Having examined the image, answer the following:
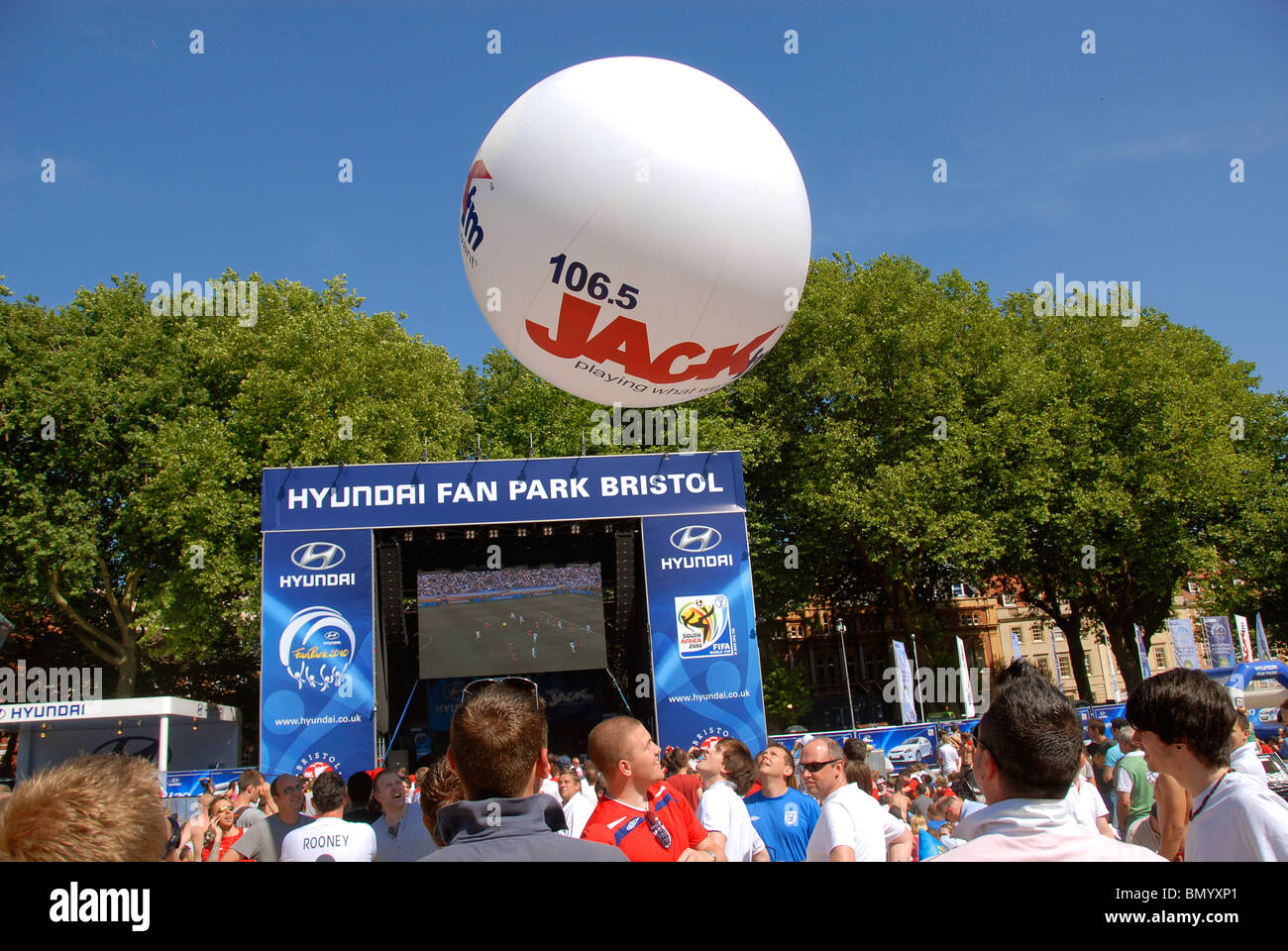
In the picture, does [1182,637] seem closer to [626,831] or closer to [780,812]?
[780,812]

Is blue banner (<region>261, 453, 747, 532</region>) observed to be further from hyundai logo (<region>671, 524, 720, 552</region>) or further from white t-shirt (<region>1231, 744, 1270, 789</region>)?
white t-shirt (<region>1231, 744, 1270, 789</region>)

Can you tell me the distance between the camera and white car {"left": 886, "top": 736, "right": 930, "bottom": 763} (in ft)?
52.0

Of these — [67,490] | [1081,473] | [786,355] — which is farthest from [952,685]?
[67,490]

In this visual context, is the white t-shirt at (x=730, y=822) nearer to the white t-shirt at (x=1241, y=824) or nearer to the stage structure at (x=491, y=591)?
the white t-shirt at (x=1241, y=824)

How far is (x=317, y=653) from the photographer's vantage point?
16594mm

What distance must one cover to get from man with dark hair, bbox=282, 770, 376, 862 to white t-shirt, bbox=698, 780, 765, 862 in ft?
5.76

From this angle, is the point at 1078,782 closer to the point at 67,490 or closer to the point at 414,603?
the point at 414,603

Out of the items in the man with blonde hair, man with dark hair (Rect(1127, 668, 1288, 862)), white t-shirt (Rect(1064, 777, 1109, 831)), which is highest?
the man with blonde hair

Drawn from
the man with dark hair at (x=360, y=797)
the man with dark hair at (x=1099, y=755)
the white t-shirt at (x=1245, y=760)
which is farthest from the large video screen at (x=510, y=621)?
the white t-shirt at (x=1245, y=760)

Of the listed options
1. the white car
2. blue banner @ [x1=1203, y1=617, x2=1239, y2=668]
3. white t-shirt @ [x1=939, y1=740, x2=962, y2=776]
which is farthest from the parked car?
blue banner @ [x1=1203, y1=617, x2=1239, y2=668]

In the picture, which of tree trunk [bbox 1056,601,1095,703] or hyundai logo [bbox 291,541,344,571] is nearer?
hyundai logo [bbox 291,541,344,571]

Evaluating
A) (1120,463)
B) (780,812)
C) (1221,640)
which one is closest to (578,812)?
(780,812)
